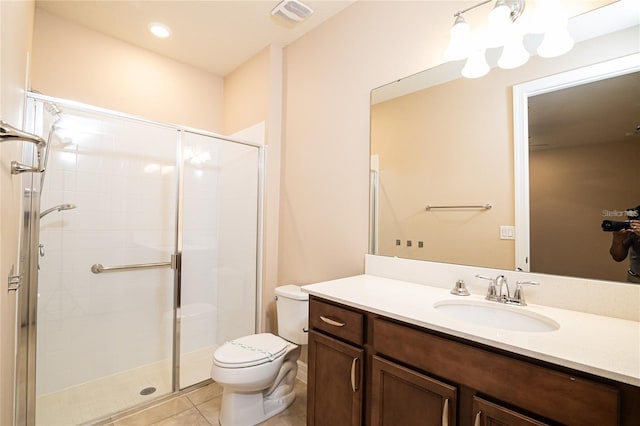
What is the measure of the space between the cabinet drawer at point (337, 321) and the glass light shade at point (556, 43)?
138 cm

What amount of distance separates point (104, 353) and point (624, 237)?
Answer: 10.0 feet

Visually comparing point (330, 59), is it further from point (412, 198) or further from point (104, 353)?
point (104, 353)

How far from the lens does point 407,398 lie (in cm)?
111

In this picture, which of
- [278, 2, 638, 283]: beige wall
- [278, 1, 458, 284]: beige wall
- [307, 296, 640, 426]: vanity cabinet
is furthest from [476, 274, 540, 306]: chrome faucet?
[278, 1, 458, 284]: beige wall

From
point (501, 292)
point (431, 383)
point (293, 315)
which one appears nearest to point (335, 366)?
point (431, 383)

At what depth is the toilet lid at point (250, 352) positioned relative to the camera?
5.36 feet

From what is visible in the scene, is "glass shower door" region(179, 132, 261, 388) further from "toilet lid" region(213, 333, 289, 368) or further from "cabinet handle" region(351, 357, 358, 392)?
"cabinet handle" region(351, 357, 358, 392)

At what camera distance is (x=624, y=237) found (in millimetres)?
1120

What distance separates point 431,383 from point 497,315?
1.49 feet

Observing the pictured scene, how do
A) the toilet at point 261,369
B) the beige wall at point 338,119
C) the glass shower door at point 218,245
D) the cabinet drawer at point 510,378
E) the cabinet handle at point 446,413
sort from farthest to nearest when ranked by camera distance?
the glass shower door at point 218,245
the beige wall at point 338,119
the toilet at point 261,369
the cabinet handle at point 446,413
the cabinet drawer at point 510,378

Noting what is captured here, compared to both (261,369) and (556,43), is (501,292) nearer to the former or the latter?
(556,43)

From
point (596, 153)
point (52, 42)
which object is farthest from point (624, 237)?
point (52, 42)

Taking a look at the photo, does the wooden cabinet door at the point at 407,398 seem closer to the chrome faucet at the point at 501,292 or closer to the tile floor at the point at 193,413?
the chrome faucet at the point at 501,292

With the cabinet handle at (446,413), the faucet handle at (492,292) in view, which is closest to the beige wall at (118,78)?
the faucet handle at (492,292)
